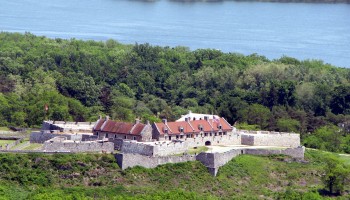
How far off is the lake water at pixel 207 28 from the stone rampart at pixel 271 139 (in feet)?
198

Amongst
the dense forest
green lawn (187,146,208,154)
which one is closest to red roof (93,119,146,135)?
green lawn (187,146,208,154)

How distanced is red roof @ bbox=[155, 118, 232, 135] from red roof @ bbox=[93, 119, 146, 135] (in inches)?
53.3

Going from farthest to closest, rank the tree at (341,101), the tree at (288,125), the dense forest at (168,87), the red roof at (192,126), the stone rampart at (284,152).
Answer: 1. the tree at (341,101)
2. the dense forest at (168,87)
3. the tree at (288,125)
4. the stone rampart at (284,152)
5. the red roof at (192,126)

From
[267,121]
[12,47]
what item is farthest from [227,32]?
[267,121]

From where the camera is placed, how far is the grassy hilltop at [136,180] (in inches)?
2288

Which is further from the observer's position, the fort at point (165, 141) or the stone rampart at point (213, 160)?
the stone rampart at point (213, 160)

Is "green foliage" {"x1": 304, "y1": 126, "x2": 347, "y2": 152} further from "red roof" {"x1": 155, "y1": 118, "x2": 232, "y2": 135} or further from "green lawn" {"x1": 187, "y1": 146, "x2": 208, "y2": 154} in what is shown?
"green lawn" {"x1": 187, "y1": 146, "x2": 208, "y2": 154}

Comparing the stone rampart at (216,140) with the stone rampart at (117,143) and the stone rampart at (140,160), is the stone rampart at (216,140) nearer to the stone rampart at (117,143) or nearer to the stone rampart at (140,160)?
the stone rampart at (140,160)

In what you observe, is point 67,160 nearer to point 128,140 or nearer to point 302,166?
point 128,140

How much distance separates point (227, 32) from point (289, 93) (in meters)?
68.5

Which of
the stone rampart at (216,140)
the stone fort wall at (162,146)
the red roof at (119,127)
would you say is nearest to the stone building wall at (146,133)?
the red roof at (119,127)

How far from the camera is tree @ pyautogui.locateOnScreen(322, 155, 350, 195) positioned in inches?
2486

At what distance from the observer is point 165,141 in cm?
6384

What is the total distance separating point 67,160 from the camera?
60094 millimetres
